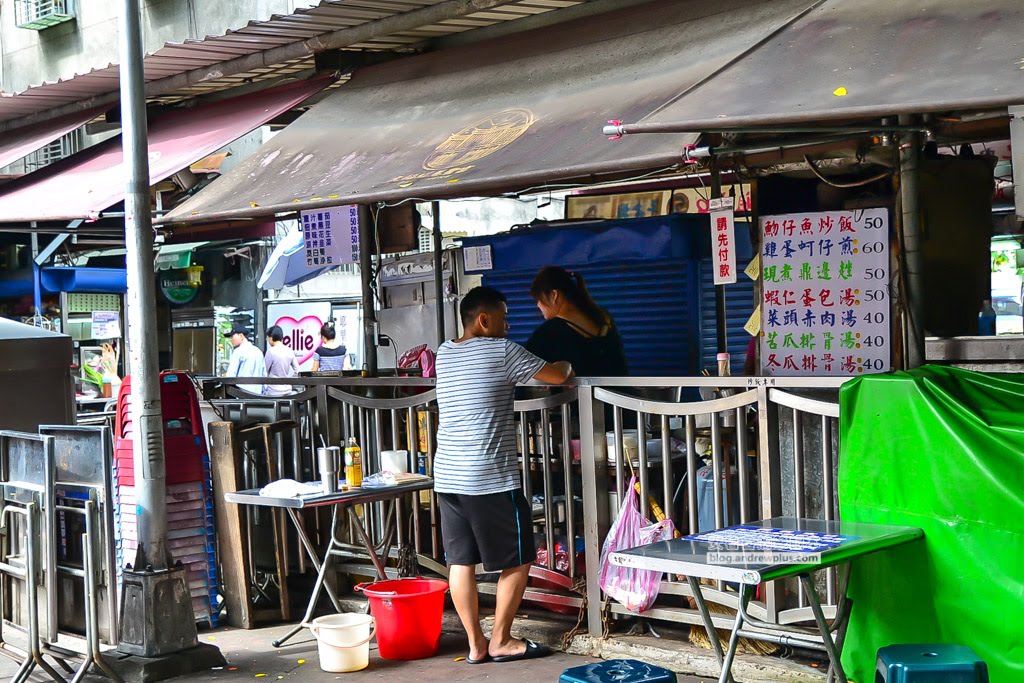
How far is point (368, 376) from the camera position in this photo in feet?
27.9

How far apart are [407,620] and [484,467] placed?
3.66 feet

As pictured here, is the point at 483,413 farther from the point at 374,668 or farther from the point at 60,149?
the point at 60,149

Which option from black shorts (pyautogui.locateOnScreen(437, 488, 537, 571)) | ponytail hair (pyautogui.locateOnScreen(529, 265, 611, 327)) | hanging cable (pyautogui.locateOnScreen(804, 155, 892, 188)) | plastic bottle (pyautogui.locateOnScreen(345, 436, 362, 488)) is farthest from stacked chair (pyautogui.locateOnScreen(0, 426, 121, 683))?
hanging cable (pyautogui.locateOnScreen(804, 155, 892, 188))

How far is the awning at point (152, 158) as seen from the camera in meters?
8.89

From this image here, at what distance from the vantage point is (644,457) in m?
6.51

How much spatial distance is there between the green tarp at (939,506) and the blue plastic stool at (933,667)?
0.64 m

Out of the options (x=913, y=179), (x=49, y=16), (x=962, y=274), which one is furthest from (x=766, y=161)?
(x=49, y=16)

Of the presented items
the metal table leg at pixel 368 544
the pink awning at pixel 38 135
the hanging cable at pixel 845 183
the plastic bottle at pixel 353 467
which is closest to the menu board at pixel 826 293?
the hanging cable at pixel 845 183

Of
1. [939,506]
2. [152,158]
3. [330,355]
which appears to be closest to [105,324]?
[330,355]

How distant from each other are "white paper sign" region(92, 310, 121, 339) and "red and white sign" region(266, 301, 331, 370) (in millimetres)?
2875

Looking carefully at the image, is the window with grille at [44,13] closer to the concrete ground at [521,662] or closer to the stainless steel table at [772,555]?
the concrete ground at [521,662]

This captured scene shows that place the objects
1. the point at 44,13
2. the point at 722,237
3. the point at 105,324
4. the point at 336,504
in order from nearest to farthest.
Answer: the point at 722,237, the point at 336,504, the point at 44,13, the point at 105,324

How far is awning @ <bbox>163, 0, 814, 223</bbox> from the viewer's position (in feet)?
21.4

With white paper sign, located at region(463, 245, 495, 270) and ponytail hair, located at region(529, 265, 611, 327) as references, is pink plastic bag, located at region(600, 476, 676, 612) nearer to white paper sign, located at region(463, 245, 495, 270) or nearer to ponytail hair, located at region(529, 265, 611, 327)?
ponytail hair, located at region(529, 265, 611, 327)
